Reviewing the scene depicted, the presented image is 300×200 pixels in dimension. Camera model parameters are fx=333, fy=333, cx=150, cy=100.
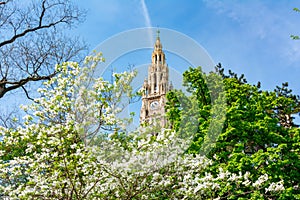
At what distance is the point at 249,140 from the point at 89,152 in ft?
26.0

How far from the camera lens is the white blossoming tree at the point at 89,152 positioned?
7.49m

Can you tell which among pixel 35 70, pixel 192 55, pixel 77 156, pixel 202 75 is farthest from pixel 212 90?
pixel 77 156

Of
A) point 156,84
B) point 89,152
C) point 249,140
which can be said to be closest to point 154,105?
point 156,84

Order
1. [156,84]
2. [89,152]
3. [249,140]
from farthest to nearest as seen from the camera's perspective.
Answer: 1. [156,84]
2. [249,140]
3. [89,152]

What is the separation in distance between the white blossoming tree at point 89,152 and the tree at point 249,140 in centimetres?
347

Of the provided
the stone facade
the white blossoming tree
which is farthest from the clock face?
the white blossoming tree

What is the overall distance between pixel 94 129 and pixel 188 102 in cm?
709

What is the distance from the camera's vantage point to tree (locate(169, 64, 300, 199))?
37.8 feet

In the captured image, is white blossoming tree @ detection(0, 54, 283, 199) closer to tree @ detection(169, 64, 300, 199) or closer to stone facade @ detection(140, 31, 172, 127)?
tree @ detection(169, 64, 300, 199)

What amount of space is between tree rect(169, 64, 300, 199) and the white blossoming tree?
3471mm

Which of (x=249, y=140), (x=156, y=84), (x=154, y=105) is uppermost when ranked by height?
(x=156, y=84)

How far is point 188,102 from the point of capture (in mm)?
14523

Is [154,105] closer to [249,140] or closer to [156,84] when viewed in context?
[156,84]

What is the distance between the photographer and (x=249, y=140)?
13133 mm
